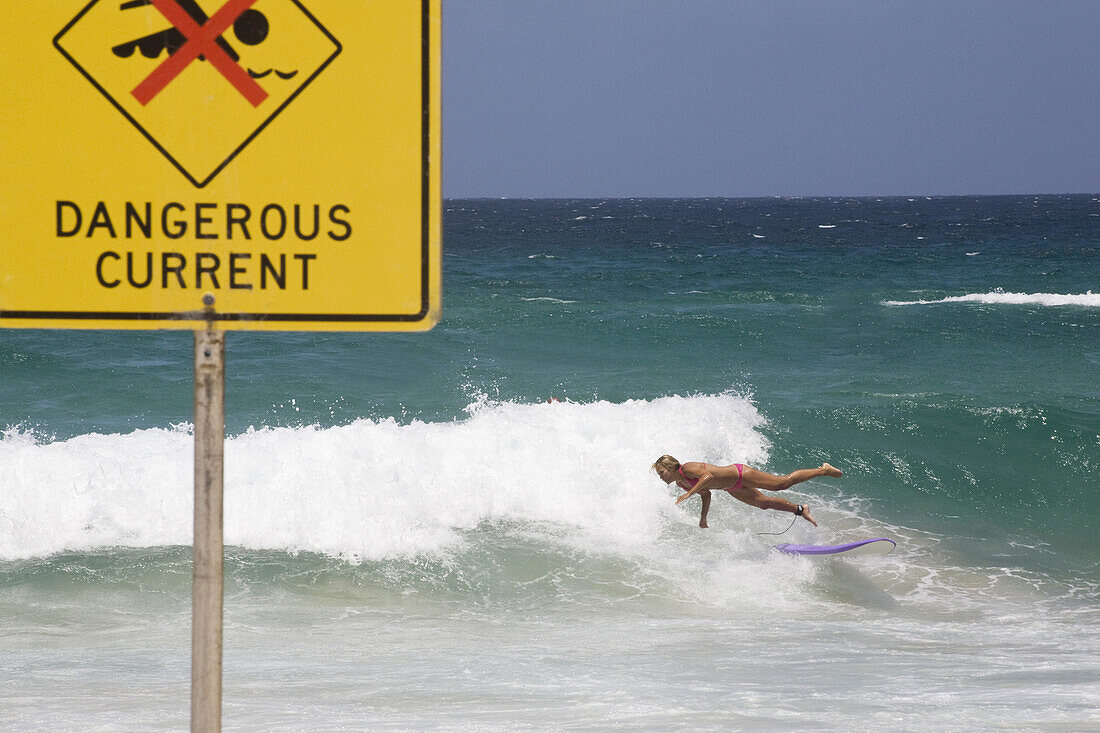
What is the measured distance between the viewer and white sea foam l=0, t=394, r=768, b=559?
400 inches

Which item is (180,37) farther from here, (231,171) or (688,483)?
(688,483)

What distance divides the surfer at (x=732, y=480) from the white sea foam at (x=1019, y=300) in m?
21.2

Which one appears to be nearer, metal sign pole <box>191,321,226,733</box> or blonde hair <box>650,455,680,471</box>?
metal sign pole <box>191,321,226,733</box>

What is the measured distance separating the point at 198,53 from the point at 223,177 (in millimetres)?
197

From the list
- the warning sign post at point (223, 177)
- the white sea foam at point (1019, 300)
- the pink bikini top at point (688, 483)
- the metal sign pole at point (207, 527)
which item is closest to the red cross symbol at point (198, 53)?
the warning sign post at point (223, 177)

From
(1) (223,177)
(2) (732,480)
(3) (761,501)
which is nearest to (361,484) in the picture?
(2) (732,480)

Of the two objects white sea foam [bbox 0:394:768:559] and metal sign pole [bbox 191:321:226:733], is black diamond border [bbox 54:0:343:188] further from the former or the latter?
white sea foam [bbox 0:394:768:559]

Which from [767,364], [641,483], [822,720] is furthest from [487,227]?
[822,720]

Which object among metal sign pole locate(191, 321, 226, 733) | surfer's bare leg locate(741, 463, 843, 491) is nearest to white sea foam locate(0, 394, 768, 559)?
surfer's bare leg locate(741, 463, 843, 491)

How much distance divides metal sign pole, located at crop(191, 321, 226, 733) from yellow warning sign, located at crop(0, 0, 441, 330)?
0.06 m

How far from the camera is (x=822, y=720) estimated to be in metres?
5.05

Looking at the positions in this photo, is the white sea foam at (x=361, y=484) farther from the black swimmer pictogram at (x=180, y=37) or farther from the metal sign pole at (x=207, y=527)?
the black swimmer pictogram at (x=180, y=37)

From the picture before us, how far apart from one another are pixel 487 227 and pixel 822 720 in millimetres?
89905

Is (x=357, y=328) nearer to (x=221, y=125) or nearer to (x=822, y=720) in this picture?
(x=221, y=125)
